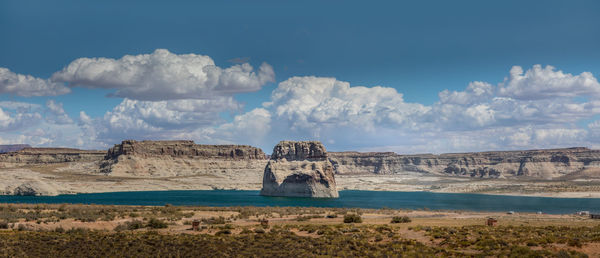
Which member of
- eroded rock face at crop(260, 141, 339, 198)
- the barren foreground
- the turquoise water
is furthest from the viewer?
eroded rock face at crop(260, 141, 339, 198)

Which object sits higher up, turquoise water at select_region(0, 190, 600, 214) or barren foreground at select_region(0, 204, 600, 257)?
barren foreground at select_region(0, 204, 600, 257)

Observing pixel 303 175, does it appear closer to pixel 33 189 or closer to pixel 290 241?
pixel 33 189

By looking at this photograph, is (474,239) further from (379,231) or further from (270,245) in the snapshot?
(270,245)

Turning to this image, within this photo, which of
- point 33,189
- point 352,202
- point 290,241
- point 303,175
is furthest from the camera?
point 303,175

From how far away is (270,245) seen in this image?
32.4 metres

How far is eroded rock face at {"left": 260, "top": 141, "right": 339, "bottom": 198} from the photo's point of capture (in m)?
126

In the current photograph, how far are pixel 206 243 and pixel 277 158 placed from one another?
114 meters

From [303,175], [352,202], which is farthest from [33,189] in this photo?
[352,202]

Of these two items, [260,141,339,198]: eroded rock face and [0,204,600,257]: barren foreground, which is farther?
[260,141,339,198]: eroded rock face

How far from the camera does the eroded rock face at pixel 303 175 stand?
126 m

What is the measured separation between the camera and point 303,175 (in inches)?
4988

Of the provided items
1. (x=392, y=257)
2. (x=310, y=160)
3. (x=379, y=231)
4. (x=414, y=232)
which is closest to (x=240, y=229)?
(x=379, y=231)

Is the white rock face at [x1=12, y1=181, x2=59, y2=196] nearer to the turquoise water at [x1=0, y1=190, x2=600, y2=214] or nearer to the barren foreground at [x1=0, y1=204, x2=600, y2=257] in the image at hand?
the turquoise water at [x1=0, y1=190, x2=600, y2=214]

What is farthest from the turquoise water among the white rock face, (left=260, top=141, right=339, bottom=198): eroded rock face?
(left=260, top=141, right=339, bottom=198): eroded rock face
